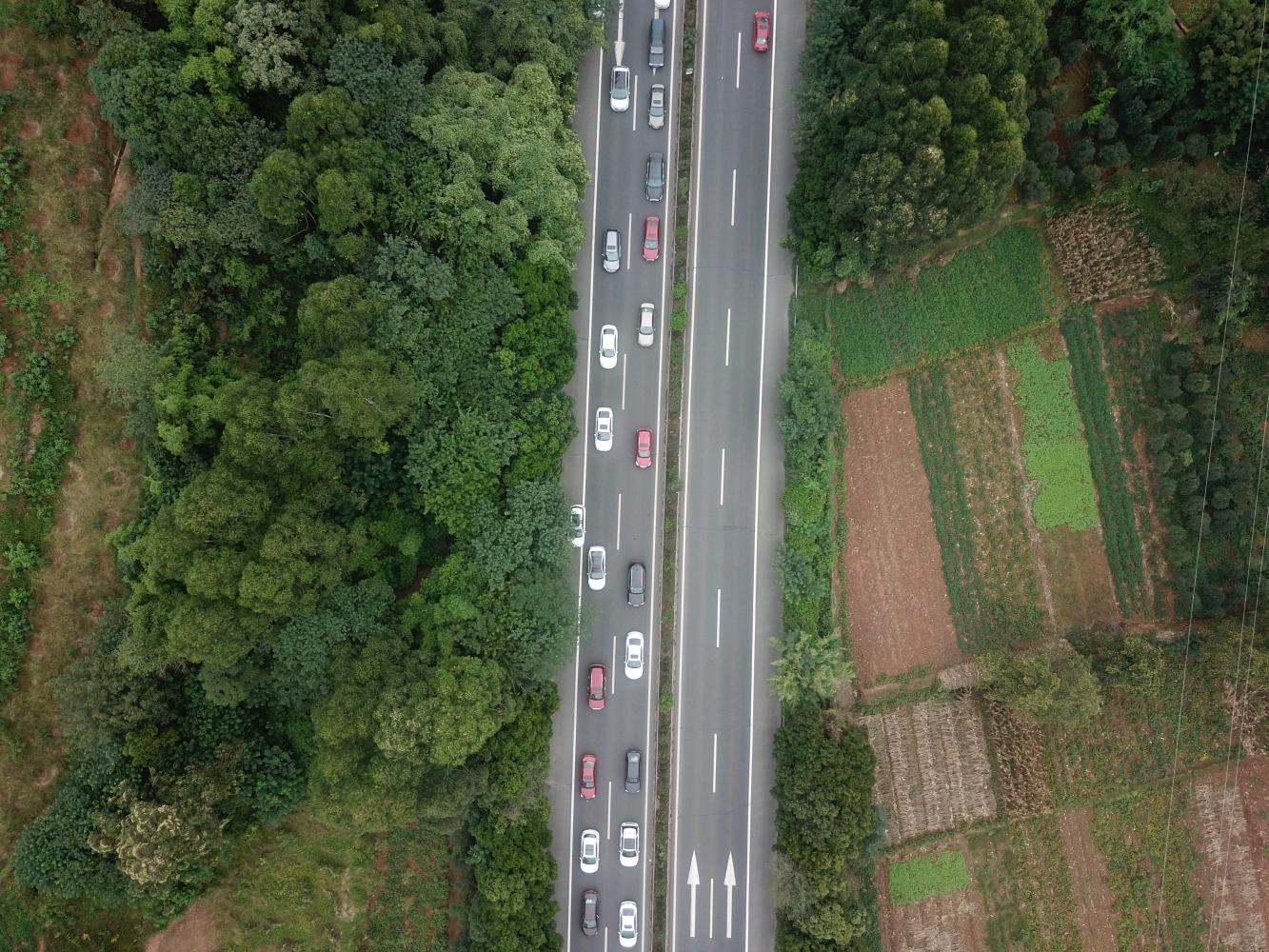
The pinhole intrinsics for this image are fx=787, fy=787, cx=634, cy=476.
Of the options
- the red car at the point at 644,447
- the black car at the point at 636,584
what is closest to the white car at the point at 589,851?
the black car at the point at 636,584

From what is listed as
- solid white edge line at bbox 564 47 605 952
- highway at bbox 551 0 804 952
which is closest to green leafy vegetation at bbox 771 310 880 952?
highway at bbox 551 0 804 952

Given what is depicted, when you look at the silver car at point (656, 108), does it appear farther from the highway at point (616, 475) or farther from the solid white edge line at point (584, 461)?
the solid white edge line at point (584, 461)

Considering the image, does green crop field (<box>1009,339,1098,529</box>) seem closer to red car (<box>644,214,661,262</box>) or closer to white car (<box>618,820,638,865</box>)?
red car (<box>644,214,661,262</box>)

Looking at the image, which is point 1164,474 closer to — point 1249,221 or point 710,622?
point 1249,221

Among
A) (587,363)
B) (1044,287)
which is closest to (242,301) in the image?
(587,363)

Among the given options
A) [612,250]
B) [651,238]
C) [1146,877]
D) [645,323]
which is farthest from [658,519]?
[1146,877]

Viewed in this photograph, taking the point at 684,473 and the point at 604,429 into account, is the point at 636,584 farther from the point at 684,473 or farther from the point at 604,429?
the point at 604,429
